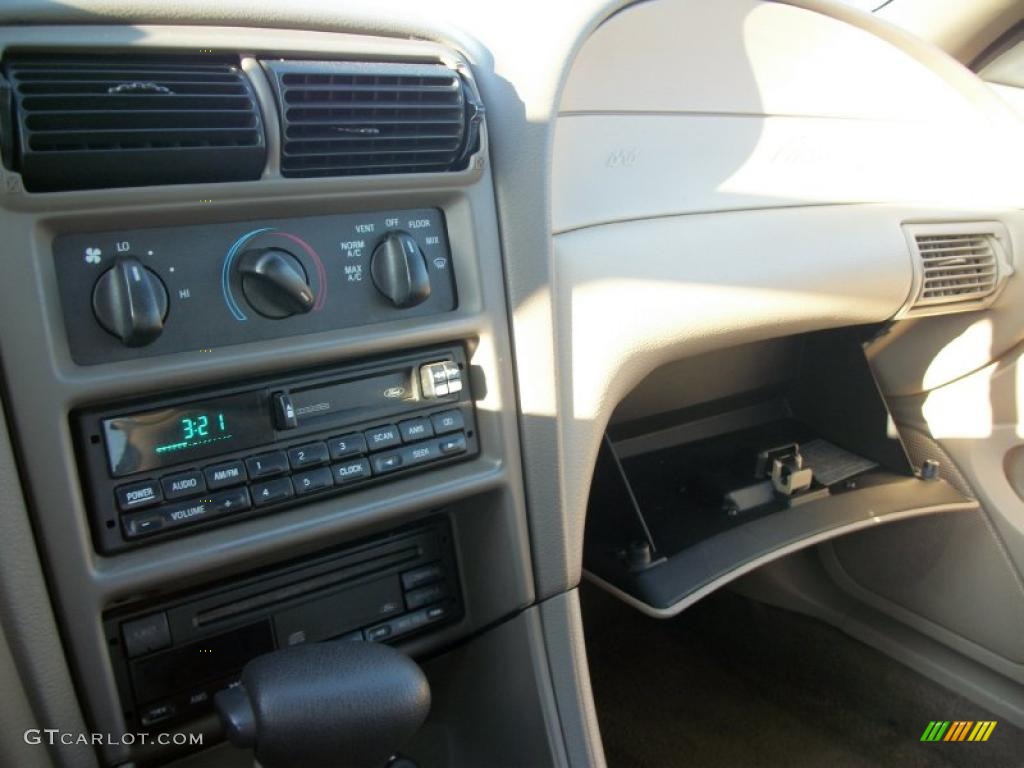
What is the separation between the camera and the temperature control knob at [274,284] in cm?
77

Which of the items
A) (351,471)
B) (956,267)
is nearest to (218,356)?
(351,471)

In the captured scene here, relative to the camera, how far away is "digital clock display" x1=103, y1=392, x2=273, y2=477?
2.43 feet

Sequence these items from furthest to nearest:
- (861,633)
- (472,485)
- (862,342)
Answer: (861,633), (862,342), (472,485)

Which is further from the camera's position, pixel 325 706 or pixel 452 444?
pixel 452 444

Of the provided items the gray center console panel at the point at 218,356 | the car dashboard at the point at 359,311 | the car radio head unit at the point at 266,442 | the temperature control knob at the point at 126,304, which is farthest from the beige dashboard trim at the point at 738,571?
the temperature control knob at the point at 126,304

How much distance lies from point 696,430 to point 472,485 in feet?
2.69

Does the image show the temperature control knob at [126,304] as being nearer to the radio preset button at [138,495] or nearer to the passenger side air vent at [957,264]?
the radio preset button at [138,495]

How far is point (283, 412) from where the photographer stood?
0.81 metres

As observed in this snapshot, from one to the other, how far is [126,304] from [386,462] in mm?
299

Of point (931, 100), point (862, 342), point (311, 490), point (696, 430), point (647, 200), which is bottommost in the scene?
point (696, 430)

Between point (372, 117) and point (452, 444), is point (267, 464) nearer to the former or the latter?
point (452, 444)

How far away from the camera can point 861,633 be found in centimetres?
194

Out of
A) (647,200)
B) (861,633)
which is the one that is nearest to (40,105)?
(647,200)

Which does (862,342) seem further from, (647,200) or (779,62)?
(647,200)
